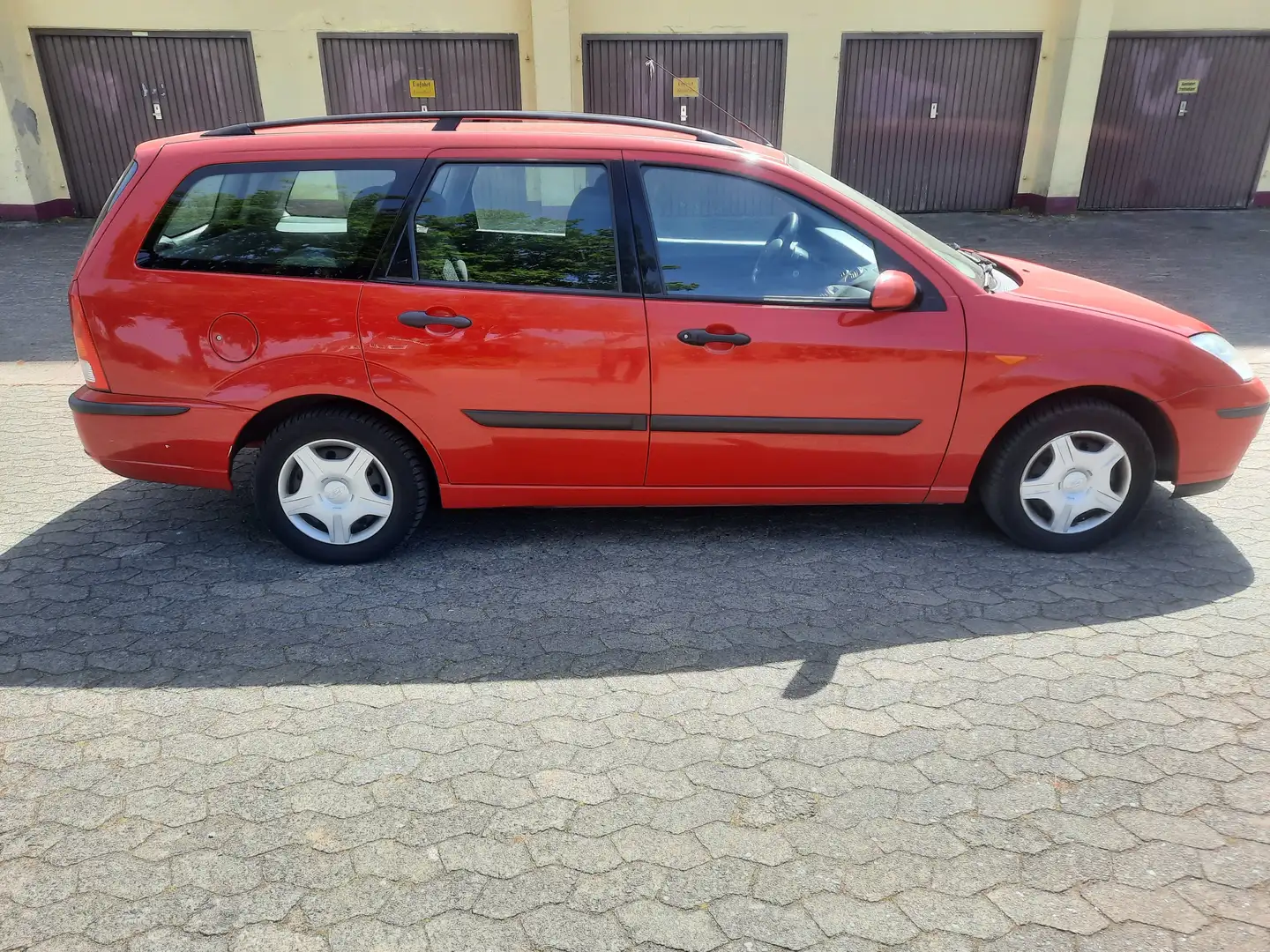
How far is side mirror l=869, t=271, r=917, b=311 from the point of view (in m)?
3.72

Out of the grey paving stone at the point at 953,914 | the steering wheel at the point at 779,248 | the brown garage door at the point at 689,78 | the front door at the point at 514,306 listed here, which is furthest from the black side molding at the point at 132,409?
the brown garage door at the point at 689,78

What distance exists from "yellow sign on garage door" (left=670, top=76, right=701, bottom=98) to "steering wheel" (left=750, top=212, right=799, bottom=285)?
9.56 meters

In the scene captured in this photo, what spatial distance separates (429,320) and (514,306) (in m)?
0.34

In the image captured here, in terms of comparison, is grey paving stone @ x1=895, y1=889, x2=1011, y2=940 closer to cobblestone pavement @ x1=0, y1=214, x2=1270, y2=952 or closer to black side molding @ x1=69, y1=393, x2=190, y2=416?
cobblestone pavement @ x1=0, y1=214, x2=1270, y2=952

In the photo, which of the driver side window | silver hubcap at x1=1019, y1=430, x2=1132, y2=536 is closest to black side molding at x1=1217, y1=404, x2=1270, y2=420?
silver hubcap at x1=1019, y1=430, x2=1132, y2=536

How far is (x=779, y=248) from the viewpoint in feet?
12.7

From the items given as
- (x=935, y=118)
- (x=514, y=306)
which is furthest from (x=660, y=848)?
(x=935, y=118)

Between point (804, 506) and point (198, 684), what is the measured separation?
275 cm

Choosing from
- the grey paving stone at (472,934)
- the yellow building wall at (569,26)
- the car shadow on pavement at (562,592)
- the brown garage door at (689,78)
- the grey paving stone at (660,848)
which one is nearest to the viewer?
the grey paving stone at (472,934)

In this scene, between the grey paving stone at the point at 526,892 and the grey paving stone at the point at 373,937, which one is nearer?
the grey paving stone at the point at 373,937

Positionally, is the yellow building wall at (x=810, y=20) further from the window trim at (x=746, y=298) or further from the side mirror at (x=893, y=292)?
the side mirror at (x=893, y=292)

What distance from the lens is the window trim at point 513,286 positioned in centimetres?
380

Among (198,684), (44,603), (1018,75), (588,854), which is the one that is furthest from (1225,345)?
(1018,75)

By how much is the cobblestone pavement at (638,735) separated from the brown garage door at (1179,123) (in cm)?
1025
